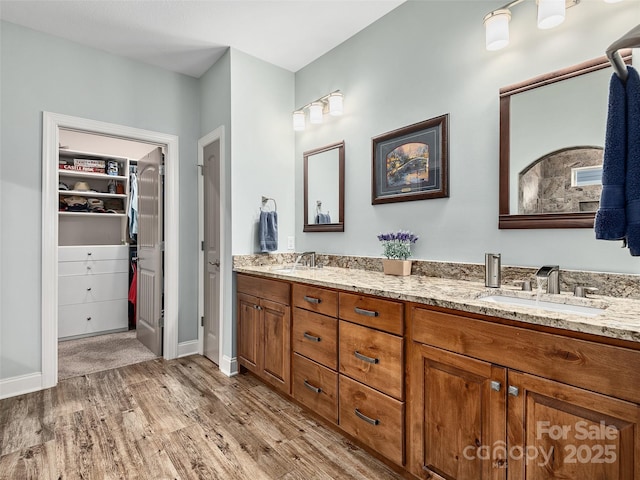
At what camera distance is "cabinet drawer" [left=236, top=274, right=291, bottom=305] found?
225 cm

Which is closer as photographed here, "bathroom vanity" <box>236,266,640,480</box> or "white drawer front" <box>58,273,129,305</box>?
"bathroom vanity" <box>236,266,640,480</box>

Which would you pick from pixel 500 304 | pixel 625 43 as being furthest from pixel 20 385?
pixel 625 43

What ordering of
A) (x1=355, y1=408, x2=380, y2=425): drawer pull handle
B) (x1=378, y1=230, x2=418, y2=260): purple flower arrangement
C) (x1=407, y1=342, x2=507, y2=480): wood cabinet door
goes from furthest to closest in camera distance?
(x1=378, y1=230, x2=418, y2=260): purple flower arrangement < (x1=355, y1=408, x2=380, y2=425): drawer pull handle < (x1=407, y1=342, x2=507, y2=480): wood cabinet door

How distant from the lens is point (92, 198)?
4305 mm

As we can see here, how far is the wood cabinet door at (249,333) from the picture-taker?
252 centimetres

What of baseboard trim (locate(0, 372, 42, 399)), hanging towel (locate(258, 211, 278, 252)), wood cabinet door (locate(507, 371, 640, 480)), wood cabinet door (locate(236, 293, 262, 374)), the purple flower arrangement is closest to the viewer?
wood cabinet door (locate(507, 371, 640, 480))

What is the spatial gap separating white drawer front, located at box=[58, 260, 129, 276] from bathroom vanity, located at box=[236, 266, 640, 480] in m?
2.96

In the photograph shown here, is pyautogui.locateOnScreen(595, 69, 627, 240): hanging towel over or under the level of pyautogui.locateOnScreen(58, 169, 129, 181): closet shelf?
under

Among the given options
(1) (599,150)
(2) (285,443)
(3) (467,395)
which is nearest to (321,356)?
(2) (285,443)

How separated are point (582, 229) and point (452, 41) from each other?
1.29 m

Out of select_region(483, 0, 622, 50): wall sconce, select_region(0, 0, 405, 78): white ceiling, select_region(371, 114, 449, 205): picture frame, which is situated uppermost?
select_region(0, 0, 405, 78): white ceiling

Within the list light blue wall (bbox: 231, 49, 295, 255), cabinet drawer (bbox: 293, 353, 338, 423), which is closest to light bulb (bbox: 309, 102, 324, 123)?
light blue wall (bbox: 231, 49, 295, 255)

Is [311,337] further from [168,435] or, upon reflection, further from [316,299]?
[168,435]

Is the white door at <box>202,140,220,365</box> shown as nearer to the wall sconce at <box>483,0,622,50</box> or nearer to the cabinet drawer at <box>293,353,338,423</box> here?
the cabinet drawer at <box>293,353,338,423</box>
